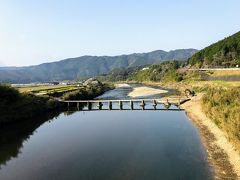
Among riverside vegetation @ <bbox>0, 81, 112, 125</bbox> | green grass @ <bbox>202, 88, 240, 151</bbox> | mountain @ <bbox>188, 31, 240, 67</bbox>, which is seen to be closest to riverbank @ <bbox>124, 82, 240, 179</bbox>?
green grass @ <bbox>202, 88, 240, 151</bbox>

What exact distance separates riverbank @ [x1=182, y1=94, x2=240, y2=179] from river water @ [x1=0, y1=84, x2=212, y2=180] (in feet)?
3.13

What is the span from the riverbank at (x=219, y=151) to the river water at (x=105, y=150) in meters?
0.95

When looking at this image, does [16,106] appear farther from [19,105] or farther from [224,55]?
[224,55]

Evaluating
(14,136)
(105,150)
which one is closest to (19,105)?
(14,136)

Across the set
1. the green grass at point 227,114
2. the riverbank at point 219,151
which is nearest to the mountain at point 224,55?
the green grass at point 227,114

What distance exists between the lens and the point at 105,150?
40.0 metres

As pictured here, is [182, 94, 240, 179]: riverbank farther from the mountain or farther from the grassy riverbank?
the mountain

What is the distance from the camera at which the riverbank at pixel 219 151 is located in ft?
96.0

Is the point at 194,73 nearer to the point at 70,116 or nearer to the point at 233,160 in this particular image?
the point at 70,116

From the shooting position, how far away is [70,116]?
74.6 metres

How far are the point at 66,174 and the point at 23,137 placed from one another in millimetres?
22645

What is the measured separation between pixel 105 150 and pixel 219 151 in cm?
1405

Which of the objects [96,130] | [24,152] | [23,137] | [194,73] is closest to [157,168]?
[24,152]

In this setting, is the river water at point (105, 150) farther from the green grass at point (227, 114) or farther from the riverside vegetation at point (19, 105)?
the riverside vegetation at point (19, 105)
